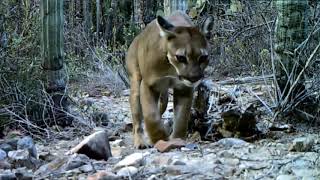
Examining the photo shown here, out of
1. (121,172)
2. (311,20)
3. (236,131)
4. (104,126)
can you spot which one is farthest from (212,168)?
(104,126)

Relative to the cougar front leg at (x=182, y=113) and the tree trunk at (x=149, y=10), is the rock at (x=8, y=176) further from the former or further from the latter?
the tree trunk at (x=149, y=10)

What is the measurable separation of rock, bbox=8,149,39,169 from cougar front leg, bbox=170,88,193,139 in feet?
5.28

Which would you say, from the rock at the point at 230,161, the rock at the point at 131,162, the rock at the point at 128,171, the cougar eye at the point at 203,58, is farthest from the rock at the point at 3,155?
the cougar eye at the point at 203,58

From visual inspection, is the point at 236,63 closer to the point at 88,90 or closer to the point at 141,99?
the point at 88,90

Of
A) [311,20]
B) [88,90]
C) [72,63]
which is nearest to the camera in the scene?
[311,20]

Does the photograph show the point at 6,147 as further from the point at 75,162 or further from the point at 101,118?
the point at 101,118

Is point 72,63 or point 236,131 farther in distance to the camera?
point 72,63

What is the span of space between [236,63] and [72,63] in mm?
2788

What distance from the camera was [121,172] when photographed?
3893 mm

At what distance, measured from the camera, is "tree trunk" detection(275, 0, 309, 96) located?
5715 millimetres

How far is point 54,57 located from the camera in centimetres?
684

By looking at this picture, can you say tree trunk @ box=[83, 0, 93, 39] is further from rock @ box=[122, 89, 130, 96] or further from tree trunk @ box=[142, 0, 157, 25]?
rock @ box=[122, 89, 130, 96]

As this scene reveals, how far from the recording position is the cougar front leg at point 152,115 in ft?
18.7

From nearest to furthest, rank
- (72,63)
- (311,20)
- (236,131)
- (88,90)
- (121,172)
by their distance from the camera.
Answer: (121,172) → (236,131) → (311,20) → (88,90) → (72,63)
